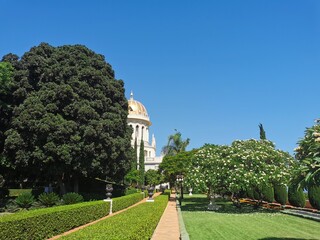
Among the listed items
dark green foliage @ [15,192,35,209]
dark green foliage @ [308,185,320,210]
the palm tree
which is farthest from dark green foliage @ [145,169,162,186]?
dark green foliage @ [15,192,35,209]

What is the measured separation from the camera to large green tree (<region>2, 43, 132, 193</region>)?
72.4ft

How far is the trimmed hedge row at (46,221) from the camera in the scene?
32.2 feet

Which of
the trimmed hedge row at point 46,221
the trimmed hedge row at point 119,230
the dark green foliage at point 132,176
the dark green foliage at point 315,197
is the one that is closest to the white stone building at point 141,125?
the dark green foliage at point 132,176

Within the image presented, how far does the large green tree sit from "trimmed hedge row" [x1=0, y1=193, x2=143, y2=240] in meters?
5.81

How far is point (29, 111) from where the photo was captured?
72.7ft

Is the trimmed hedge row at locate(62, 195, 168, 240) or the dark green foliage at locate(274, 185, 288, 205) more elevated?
the dark green foliage at locate(274, 185, 288, 205)

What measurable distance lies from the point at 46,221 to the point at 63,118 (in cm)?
1236

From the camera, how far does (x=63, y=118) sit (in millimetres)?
23438

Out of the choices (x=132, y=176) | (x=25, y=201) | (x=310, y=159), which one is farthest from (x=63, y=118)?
(x=132, y=176)

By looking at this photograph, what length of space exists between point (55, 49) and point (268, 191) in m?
22.0

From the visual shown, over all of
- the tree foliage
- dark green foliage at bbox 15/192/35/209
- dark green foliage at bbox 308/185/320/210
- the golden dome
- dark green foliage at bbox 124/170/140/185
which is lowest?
dark green foliage at bbox 15/192/35/209

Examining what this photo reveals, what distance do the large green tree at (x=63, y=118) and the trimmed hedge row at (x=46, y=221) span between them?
5813 millimetres

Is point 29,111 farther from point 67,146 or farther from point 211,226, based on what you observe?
point 211,226

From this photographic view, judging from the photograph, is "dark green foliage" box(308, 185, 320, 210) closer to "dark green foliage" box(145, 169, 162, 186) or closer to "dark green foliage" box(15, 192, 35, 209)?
"dark green foliage" box(15, 192, 35, 209)
